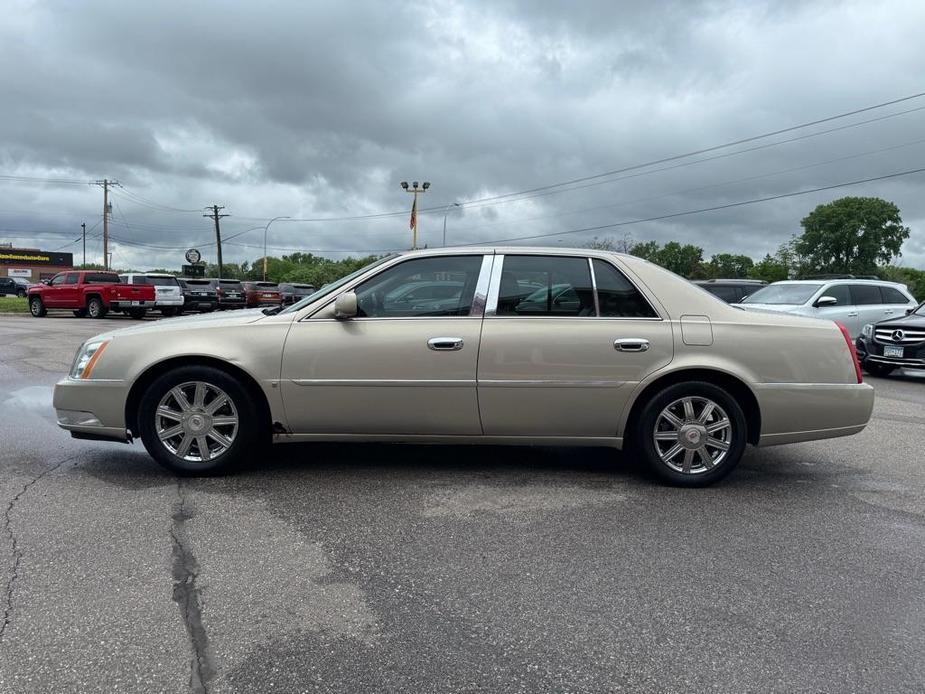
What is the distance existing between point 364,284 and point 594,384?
5.53ft

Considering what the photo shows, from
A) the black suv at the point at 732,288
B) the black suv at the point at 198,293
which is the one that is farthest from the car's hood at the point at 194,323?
the black suv at the point at 198,293

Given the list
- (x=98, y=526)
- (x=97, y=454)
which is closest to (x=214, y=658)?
(x=98, y=526)

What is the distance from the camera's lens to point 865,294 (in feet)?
44.7

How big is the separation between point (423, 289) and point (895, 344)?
972 centimetres

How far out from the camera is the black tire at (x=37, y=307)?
1051 inches

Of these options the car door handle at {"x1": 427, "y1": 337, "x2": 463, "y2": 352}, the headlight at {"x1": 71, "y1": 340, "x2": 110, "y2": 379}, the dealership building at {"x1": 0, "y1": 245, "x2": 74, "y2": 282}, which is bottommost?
the headlight at {"x1": 71, "y1": 340, "x2": 110, "y2": 379}

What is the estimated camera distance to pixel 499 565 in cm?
331

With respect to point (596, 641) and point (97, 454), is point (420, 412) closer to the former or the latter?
point (596, 641)

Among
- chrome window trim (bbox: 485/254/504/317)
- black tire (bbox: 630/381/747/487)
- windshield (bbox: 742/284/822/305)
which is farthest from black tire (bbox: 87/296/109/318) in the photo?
black tire (bbox: 630/381/747/487)

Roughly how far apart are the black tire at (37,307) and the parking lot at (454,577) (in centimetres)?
2541

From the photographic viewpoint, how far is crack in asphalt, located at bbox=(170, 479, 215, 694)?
2400 mm

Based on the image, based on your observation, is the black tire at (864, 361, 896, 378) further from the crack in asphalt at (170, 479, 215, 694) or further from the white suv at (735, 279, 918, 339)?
the crack in asphalt at (170, 479, 215, 694)

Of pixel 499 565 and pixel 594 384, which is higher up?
pixel 594 384

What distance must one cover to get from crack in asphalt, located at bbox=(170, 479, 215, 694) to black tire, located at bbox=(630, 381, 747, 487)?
9.26ft
